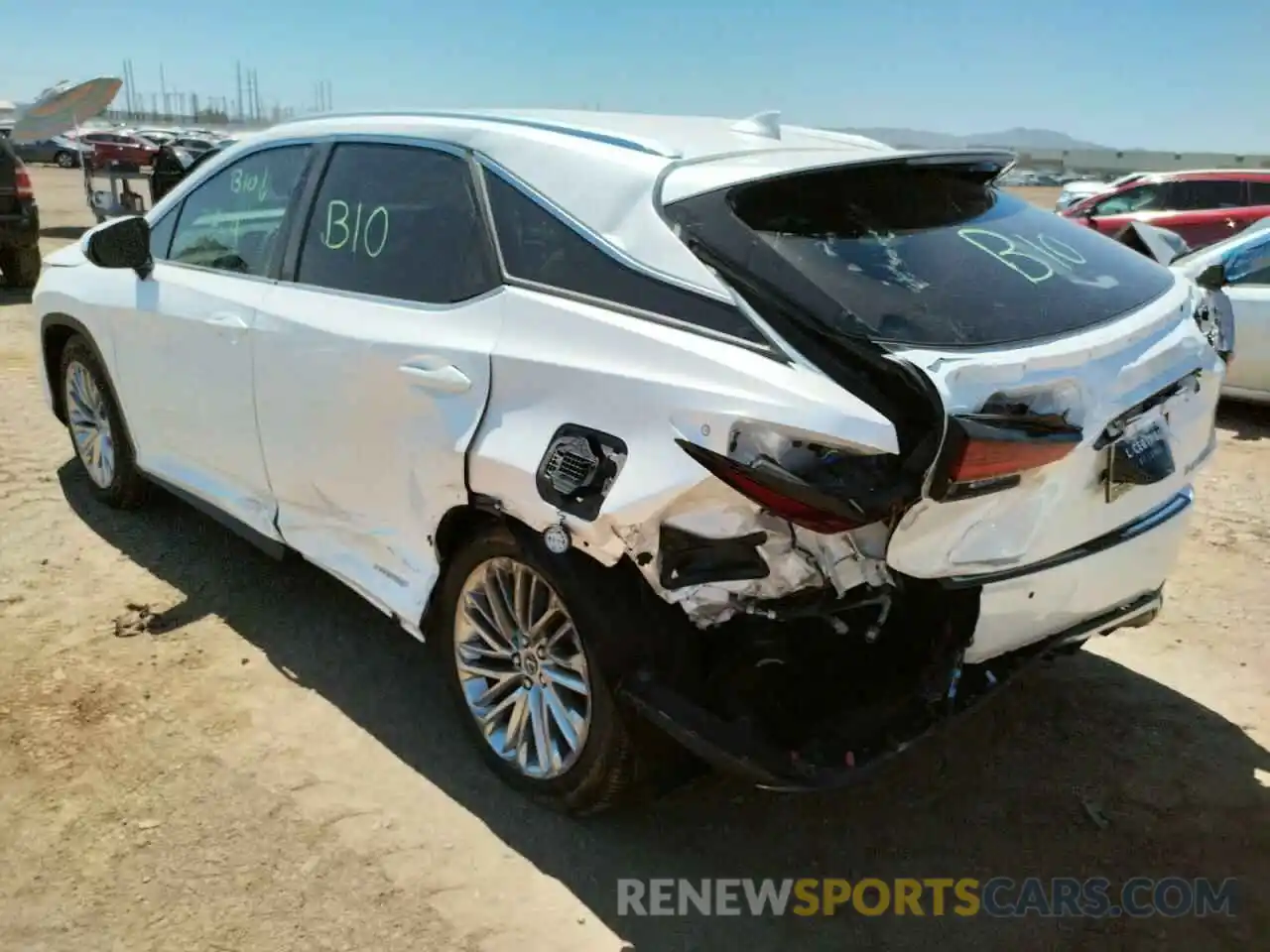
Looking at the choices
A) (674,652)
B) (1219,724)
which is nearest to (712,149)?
(674,652)

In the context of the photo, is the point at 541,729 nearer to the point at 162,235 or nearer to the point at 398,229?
the point at 398,229

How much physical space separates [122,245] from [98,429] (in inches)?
48.0

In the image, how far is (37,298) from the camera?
5105 mm

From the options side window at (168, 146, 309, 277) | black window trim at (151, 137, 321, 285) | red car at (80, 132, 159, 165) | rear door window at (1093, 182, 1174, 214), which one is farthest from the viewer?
red car at (80, 132, 159, 165)

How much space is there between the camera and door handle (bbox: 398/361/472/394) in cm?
285

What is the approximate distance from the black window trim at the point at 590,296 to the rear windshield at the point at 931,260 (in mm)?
183

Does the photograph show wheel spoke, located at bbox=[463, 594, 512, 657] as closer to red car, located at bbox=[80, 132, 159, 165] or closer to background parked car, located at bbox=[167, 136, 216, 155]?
background parked car, located at bbox=[167, 136, 216, 155]

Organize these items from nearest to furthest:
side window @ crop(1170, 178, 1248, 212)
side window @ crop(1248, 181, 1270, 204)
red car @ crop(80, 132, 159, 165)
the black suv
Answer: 1. the black suv
2. side window @ crop(1248, 181, 1270, 204)
3. side window @ crop(1170, 178, 1248, 212)
4. red car @ crop(80, 132, 159, 165)

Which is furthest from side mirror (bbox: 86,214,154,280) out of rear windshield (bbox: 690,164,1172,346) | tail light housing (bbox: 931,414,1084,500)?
tail light housing (bbox: 931,414,1084,500)

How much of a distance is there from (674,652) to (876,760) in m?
0.53

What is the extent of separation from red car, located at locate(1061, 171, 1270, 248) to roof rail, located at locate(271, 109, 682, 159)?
1117cm

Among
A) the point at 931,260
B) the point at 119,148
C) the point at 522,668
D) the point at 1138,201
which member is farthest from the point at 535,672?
the point at 119,148

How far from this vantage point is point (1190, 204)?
13680 millimetres

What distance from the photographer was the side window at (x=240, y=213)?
3.76 meters
